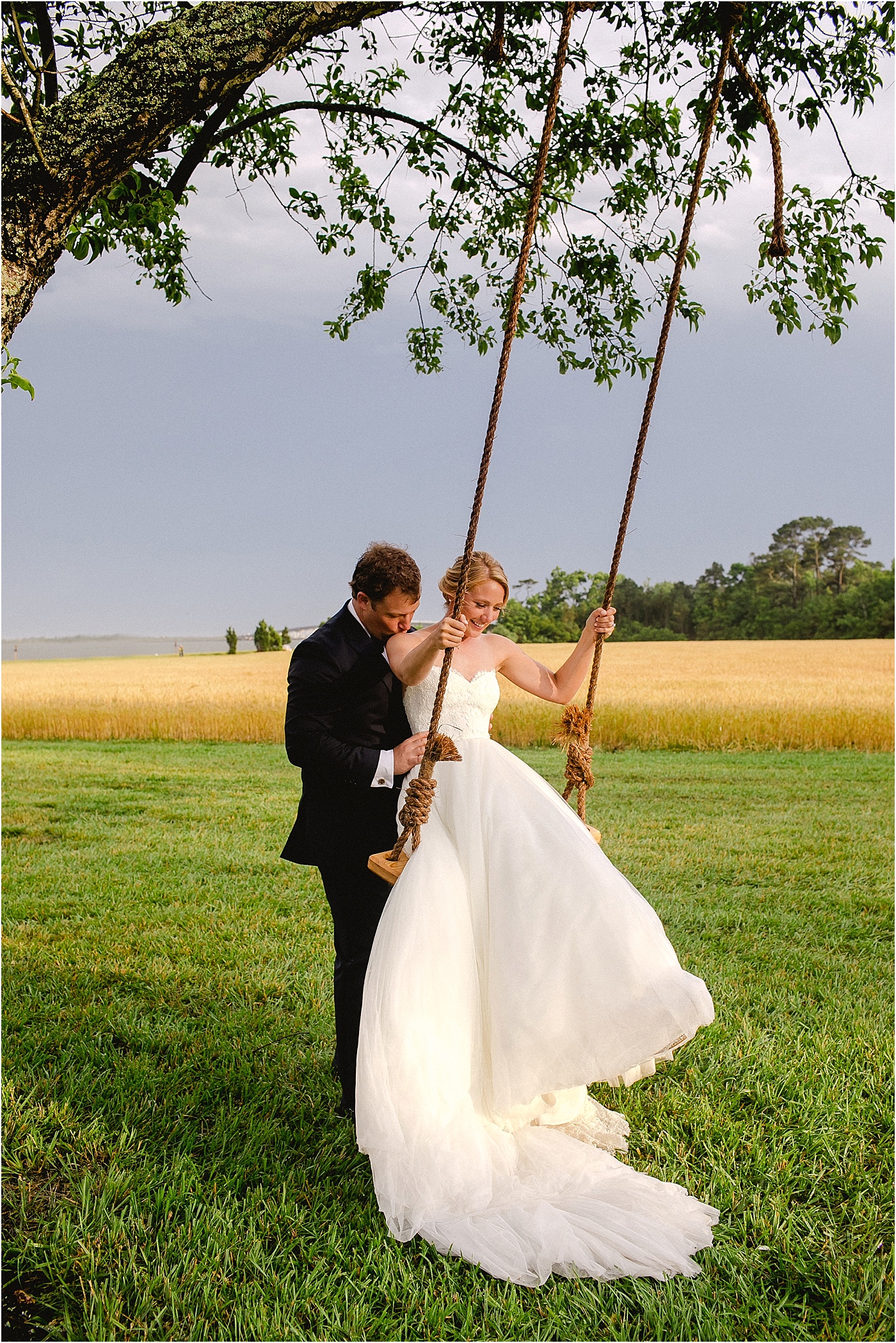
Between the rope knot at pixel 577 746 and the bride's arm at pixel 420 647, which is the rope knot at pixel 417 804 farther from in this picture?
the rope knot at pixel 577 746

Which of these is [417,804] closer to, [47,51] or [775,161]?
[775,161]

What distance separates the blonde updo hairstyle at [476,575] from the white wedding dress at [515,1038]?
2.60 ft

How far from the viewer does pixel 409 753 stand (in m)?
3.47

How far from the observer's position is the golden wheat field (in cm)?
1650

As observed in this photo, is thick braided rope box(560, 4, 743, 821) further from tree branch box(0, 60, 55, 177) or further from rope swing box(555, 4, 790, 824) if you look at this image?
tree branch box(0, 60, 55, 177)

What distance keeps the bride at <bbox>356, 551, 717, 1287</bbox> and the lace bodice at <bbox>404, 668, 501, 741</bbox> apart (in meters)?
0.19

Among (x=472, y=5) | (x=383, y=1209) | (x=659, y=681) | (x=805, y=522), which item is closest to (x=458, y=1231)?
(x=383, y=1209)

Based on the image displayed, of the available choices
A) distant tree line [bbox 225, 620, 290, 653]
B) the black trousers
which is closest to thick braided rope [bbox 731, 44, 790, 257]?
the black trousers

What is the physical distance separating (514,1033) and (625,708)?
14.4m

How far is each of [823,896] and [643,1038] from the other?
5.06 m

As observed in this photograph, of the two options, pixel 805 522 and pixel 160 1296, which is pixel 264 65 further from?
pixel 805 522

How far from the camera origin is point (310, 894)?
7203 mm

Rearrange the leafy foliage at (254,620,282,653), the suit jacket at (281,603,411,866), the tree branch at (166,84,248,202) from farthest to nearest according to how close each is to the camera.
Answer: the leafy foliage at (254,620,282,653) → the tree branch at (166,84,248,202) → the suit jacket at (281,603,411,866)

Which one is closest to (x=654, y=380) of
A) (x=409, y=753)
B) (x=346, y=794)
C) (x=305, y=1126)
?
(x=409, y=753)
